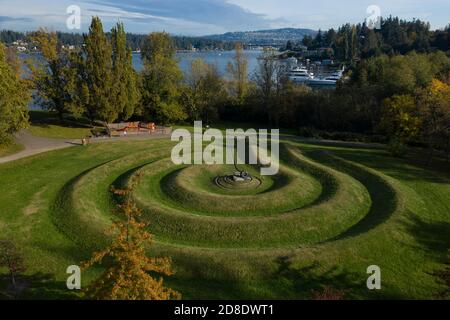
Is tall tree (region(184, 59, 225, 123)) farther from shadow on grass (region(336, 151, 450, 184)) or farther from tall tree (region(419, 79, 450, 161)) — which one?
tall tree (region(419, 79, 450, 161))

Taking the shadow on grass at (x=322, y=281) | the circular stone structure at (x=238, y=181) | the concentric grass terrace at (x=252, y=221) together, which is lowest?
the shadow on grass at (x=322, y=281)

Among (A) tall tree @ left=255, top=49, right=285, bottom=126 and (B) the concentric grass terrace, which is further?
(A) tall tree @ left=255, top=49, right=285, bottom=126

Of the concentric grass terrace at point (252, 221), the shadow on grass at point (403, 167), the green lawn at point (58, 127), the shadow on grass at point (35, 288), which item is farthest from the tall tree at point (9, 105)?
the shadow on grass at point (403, 167)

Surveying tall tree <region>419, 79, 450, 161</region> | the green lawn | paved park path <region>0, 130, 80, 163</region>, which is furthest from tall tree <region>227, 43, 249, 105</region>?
paved park path <region>0, 130, 80, 163</region>

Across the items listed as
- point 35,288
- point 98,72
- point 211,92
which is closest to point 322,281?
point 35,288

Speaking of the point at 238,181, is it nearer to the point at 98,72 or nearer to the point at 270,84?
the point at 98,72

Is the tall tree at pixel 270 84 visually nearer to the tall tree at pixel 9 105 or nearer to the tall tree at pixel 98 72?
the tall tree at pixel 98 72
